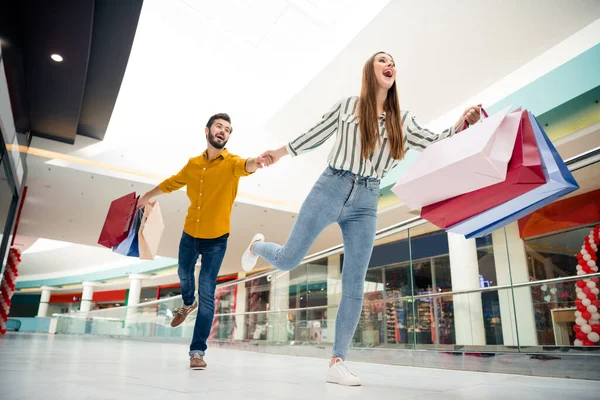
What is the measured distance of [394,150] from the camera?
5.98 feet

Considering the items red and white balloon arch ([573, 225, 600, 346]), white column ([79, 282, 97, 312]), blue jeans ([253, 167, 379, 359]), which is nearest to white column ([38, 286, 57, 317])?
white column ([79, 282, 97, 312])

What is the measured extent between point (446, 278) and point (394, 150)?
6.29 ft

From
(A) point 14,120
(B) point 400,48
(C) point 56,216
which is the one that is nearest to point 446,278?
(B) point 400,48

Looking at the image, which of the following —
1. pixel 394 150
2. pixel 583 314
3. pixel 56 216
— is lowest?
pixel 583 314

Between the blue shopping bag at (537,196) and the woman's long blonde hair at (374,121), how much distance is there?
44 cm

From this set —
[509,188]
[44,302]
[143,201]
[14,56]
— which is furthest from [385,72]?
[44,302]

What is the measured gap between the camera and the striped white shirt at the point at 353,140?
1810 millimetres

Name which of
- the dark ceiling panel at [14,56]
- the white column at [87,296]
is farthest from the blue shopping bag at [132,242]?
the white column at [87,296]

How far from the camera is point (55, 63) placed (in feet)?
17.9

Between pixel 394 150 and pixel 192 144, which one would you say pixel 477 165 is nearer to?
pixel 394 150

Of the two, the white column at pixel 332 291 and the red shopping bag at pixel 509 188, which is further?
the white column at pixel 332 291

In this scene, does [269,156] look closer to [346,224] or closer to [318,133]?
[318,133]

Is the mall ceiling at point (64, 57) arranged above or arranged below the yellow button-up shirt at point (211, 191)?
above

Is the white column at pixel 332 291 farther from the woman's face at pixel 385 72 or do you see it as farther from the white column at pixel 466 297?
the woman's face at pixel 385 72
